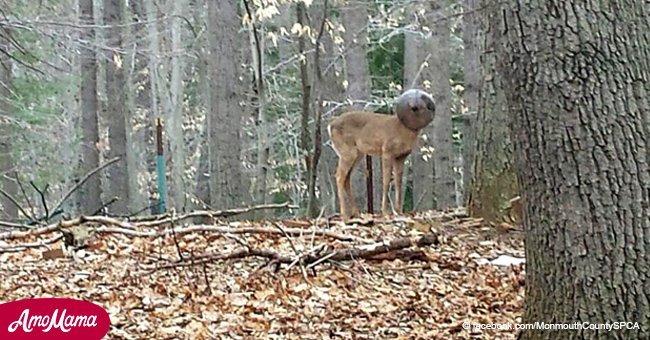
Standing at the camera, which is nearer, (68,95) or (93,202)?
(93,202)

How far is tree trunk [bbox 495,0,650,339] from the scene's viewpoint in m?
2.84

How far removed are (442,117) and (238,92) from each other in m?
3.81

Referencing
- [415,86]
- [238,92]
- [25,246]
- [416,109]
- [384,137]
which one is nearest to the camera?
[25,246]

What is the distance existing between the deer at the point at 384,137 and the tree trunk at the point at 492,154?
121 centimetres

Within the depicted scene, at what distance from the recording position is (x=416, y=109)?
7.62 m

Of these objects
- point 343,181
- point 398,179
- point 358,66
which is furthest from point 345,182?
point 358,66

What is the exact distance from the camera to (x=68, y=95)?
22.1 metres

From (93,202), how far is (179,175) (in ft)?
8.01

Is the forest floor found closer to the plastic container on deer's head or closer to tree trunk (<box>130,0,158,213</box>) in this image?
the plastic container on deer's head

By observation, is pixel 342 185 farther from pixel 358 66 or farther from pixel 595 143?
pixel 358 66

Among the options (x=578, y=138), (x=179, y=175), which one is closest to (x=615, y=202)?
(x=578, y=138)

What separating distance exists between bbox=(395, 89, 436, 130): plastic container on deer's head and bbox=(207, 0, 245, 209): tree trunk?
2.72m

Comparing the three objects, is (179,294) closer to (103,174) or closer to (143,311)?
(143,311)

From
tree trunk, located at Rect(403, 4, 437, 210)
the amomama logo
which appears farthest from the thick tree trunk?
the amomama logo
